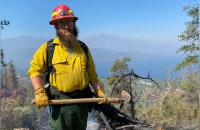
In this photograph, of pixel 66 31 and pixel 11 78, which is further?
pixel 11 78

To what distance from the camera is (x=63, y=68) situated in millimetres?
4367

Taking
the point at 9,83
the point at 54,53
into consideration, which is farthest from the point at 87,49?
the point at 9,83

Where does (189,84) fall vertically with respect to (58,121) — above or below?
below

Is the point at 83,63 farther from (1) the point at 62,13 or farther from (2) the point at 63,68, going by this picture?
(1) the point at 62,13

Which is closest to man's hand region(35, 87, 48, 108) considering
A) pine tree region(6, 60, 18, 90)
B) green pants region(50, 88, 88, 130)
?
green pants region(50, 88, 88, 130)

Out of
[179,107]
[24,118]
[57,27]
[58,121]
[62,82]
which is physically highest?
[57,27]

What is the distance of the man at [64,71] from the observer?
4367 mm

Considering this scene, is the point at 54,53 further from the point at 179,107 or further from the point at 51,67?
A: the point at 179,107

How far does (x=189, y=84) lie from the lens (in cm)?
2439

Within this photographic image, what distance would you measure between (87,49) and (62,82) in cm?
47

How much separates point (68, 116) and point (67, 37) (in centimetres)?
70

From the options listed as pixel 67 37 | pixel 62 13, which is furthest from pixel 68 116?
pixel 62 13

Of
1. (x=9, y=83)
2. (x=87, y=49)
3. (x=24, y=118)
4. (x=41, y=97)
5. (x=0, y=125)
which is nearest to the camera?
(x=41, y=97)

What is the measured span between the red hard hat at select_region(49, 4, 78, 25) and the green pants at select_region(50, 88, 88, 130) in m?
0.68
